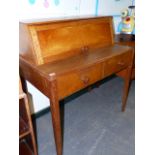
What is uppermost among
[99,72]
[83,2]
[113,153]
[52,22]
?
[83,2]

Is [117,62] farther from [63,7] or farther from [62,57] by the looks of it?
[63,7]

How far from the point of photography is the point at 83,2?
5.86 ft

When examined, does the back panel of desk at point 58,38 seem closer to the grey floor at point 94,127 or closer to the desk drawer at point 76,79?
the desk drawer at point 76,79

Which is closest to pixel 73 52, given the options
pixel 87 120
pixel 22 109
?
pixel 22 109

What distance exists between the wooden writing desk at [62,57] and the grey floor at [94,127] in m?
0.30

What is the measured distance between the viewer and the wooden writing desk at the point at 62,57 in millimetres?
1100

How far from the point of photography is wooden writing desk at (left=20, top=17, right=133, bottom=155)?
43.3 inches

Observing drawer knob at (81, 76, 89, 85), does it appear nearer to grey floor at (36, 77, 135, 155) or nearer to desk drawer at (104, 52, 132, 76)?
desk drawer at (104, 52, 132, 76)

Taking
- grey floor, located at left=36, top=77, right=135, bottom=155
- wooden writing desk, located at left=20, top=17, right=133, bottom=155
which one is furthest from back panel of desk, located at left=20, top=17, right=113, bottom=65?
grey floor, located at left=36, top=77, right=135, bottom=155

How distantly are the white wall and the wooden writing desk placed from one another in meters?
0.30

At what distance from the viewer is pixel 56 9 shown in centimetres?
156

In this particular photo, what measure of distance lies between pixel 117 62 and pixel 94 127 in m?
0.73
